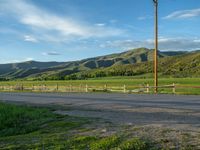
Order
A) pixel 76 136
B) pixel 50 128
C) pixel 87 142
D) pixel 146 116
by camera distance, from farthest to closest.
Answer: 1. pixel 146 116
2. pixel 50 128
3. pixel 76 136
4. pixel 87 142

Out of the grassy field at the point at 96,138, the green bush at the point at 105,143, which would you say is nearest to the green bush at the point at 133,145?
the grassy field at the point at 96,138

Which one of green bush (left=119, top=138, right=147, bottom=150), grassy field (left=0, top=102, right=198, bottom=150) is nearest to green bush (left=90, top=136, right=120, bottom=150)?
grassy field (left=0, top=102, right=198, bottom=150)

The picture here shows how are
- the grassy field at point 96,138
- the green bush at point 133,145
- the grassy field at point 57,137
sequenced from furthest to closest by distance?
the grassy field at point 57,137 → the grassy field at point 96,138 → the green bush at point 133,145

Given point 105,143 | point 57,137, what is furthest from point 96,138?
point 57,137

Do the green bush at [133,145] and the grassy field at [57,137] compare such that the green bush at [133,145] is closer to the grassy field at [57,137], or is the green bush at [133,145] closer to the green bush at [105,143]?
the grassy field at [57,137]

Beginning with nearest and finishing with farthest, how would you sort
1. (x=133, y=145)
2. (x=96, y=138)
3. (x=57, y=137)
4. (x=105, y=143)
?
(x=133, y=145) < (x=105, y=143) < (x=96, y=138) < (x=57, y=137)

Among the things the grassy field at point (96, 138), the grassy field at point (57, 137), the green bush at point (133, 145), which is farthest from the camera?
the grassy field at point (57, 137)

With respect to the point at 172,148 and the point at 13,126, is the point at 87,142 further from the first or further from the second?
the point at 13,126

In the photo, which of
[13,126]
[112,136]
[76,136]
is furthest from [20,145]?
[13,126]

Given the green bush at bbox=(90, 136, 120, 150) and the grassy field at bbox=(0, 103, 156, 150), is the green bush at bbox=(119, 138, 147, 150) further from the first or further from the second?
the green bush at bbox=(90, 136, 120, 150)

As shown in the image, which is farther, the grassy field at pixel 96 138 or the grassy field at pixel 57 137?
the grassy field at pixel 57 137

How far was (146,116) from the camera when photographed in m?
14.8

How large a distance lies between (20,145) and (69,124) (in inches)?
136

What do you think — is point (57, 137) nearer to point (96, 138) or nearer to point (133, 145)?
point (96, 138)
